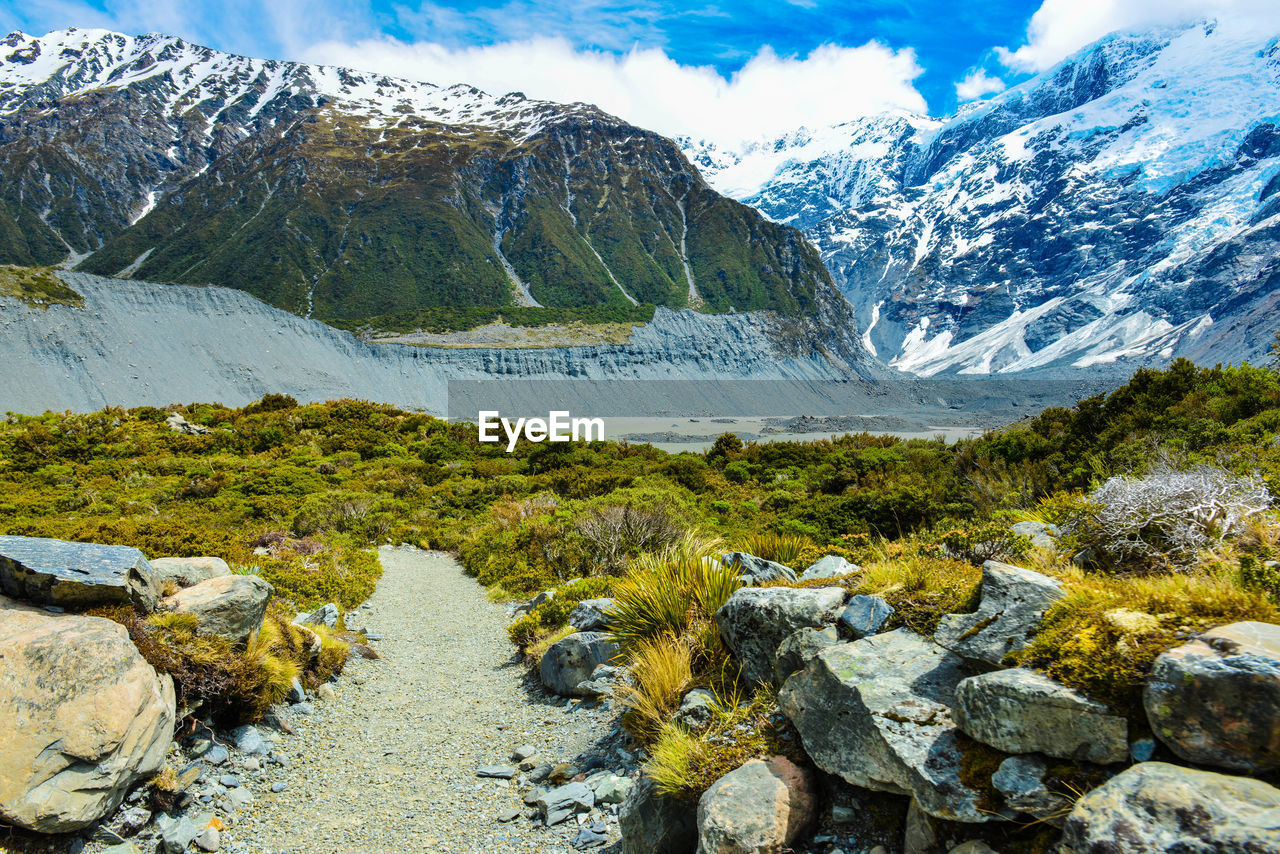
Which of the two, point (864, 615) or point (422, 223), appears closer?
point (864, 615)

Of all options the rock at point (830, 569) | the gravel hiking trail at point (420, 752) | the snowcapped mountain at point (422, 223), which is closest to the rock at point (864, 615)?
the rock at point (830, 569)

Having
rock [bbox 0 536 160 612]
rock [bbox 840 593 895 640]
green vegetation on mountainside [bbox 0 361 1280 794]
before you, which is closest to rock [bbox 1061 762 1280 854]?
green vegetation on mountainside [bbox 0 361 1280 794]

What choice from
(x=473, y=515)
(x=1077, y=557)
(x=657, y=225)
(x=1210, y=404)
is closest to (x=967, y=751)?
(x=1077, y=557)

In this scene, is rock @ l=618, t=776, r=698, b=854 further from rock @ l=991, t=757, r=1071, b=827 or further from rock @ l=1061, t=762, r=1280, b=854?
rock @ l=1061, t=762, r=1280, b=854

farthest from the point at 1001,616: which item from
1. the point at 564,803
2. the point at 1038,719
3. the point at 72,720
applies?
the point at 72,720

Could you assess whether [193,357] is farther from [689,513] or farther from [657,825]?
[657,825]

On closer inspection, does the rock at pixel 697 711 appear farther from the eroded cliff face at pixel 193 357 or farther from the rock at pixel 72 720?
the eroded cliff face at pixel 193 357
